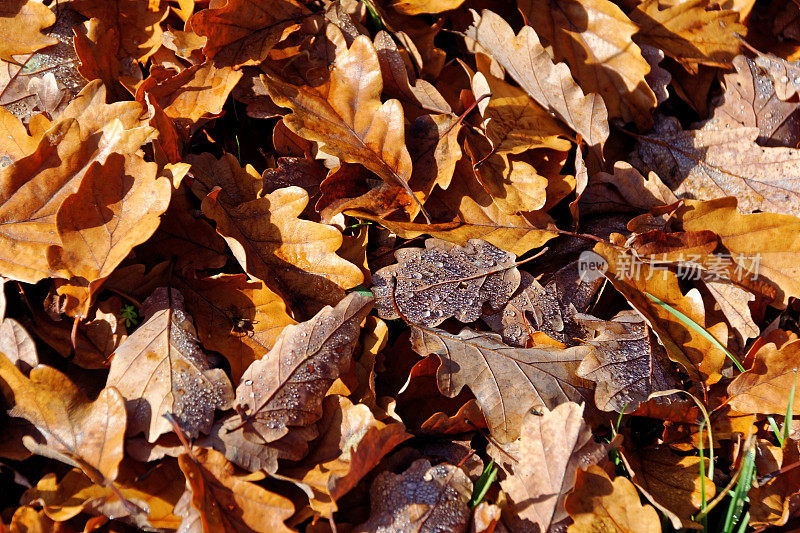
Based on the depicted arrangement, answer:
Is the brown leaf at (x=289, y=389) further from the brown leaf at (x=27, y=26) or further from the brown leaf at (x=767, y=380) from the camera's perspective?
the brown leaf at (x=27, y=26)

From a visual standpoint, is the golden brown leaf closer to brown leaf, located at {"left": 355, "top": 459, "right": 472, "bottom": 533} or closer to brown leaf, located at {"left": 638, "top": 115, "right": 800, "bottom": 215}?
brown leaf, located at {"left": 355, "top": 459, "right": 472, "bottom": 533}

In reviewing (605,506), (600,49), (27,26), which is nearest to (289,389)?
(605,506)

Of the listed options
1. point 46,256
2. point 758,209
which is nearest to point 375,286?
point 46,256

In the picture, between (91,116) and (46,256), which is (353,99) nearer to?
(91,116)

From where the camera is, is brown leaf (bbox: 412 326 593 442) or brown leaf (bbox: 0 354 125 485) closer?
brown leaf (bbox: 0 354 125 485)

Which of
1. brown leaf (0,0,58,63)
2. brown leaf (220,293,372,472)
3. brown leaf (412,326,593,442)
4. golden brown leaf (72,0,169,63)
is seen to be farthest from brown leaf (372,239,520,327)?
brown leaf (0,0,58,63)

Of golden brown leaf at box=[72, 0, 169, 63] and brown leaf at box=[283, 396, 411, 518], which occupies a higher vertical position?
golden brown leaf at box=[72, 0, 169, 63]
